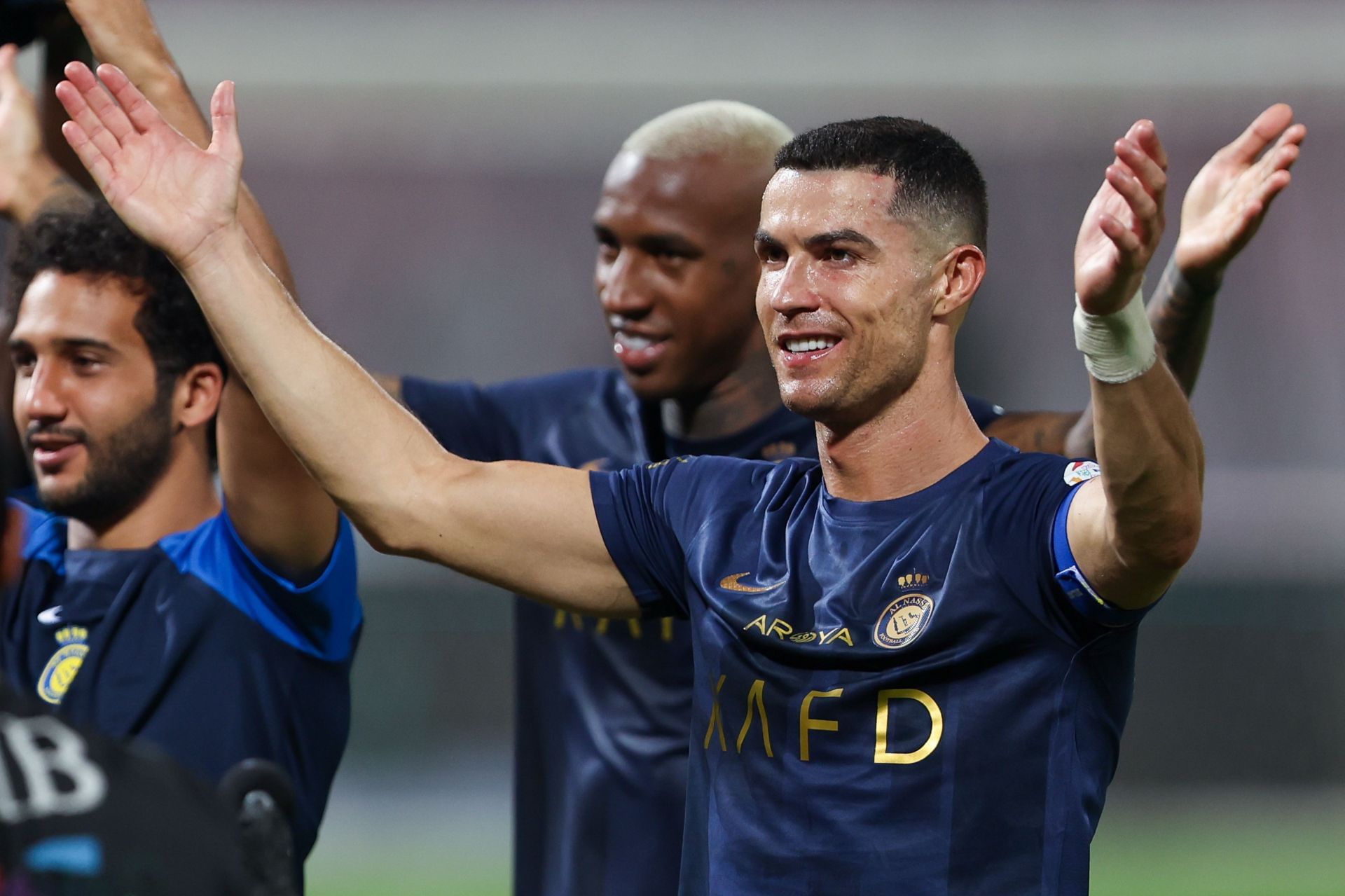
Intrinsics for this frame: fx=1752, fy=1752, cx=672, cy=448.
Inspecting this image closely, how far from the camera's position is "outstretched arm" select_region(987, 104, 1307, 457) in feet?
8.39

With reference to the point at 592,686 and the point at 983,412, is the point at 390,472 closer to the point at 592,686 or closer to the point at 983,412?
the point at 592,686

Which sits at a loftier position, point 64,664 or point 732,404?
point 732,404

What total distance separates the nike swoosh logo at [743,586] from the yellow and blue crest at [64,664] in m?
1.19

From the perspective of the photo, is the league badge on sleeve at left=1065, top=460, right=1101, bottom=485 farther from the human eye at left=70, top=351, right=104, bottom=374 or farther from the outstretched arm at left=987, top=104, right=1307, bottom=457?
the human eye at left=70, top=351, right=104, bottom=374

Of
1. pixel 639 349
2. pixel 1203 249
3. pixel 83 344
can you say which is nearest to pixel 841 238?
pixel 1203 249

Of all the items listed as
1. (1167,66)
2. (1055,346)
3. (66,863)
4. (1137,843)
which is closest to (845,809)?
(66,863)

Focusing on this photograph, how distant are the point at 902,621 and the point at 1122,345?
538 millimetres

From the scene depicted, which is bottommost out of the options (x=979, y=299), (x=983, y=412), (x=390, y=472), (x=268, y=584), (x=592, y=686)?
(x=592, y=686)

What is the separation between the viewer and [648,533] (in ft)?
9.70

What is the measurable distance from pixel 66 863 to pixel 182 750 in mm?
1606

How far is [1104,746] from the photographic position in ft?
8.68

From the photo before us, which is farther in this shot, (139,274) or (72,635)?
(139,274)

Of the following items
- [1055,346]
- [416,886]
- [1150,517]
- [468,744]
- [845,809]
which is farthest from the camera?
[1055,346]

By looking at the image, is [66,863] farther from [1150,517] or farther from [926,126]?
[926,126]
